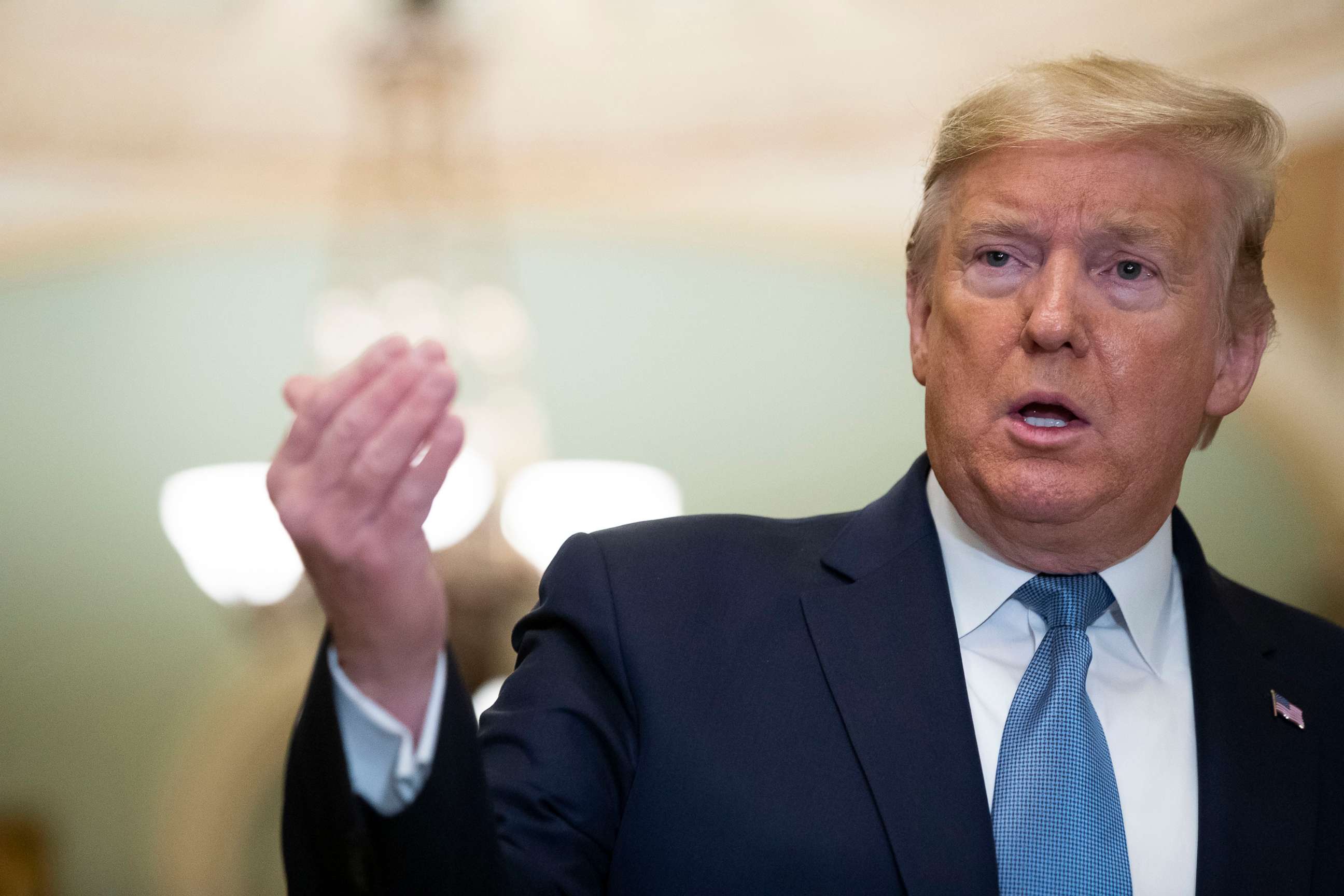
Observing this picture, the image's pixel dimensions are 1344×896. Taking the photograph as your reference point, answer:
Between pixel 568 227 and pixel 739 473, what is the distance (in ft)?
4.00

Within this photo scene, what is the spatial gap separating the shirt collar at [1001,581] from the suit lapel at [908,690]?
3 cm

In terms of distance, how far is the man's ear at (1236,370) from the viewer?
5.63 ft

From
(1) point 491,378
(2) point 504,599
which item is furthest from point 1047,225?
(1) point 491,378

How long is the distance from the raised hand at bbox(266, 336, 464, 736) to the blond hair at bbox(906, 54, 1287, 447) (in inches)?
34.8

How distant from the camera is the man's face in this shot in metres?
1.52

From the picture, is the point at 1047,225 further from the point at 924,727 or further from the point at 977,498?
the point at 924,727

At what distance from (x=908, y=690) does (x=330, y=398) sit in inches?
29.5

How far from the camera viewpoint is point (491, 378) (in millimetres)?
4902

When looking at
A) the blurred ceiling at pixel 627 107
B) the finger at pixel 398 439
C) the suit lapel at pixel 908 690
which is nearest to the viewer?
the finger at pixel 398 439

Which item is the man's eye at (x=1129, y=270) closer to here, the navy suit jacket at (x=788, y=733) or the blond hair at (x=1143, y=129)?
the blond hair at (x=1143, y=129)

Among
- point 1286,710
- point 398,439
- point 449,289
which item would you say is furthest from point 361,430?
point 449,289

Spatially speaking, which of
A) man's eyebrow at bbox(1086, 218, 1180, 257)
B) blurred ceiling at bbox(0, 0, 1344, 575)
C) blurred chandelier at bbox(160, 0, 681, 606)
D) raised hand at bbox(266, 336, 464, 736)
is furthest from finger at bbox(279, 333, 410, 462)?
blurred ceiling at bbox(0, 0, 1344, 575)

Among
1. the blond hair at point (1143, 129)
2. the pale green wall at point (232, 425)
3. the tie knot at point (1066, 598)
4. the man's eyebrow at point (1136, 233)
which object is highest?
the blond hair at point (1143, 129)

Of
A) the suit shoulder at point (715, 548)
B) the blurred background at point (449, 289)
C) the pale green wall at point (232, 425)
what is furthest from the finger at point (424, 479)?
the pale green wall at point (232, 425)
